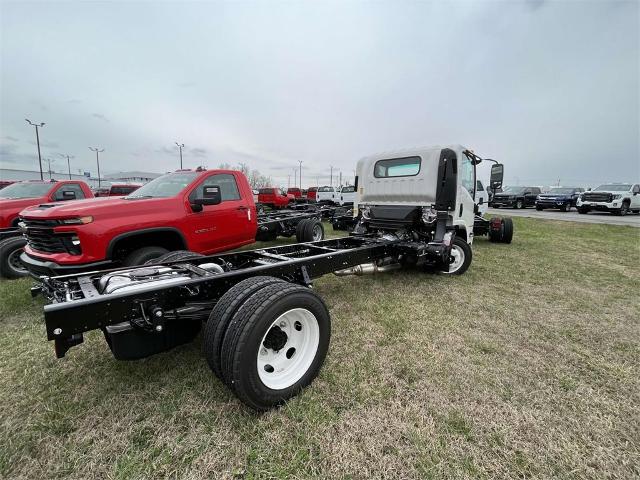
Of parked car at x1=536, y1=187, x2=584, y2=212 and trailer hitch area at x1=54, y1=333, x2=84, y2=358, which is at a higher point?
parked car at x1=536, y1=187, x2=584, y2=212

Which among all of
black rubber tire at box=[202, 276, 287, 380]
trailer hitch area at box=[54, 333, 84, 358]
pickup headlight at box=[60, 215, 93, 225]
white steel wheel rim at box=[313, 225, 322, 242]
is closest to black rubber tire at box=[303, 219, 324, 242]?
white steel wheel rim at box=[313, 225, 322, 242]

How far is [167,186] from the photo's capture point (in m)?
5.29

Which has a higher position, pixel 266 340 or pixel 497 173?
pixel 497 173

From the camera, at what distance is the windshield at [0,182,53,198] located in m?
7.37

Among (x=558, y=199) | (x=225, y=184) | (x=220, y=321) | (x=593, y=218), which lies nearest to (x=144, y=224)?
(x=225, y=184)

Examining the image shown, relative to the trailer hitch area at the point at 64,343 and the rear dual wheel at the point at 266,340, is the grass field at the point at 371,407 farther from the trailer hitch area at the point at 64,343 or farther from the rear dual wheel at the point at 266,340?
the trailer hitch area at the point at 64,343

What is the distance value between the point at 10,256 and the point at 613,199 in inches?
1134

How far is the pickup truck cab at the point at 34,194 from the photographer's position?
6.67 m

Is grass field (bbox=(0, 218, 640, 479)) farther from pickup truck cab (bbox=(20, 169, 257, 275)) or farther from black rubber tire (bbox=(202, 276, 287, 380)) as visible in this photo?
pickup truck cab (bbox=(20, 169, 257, 275))

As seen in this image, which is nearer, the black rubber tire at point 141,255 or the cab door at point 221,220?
the black rubber tire at point 141,255

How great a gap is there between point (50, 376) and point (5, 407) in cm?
39

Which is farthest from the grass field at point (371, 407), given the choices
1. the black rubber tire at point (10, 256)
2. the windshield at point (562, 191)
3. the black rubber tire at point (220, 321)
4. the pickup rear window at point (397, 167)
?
the windshield at point (562, 191)

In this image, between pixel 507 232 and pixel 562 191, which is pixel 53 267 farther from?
pixel 562 191

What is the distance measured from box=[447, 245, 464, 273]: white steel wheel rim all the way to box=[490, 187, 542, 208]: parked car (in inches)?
1001
